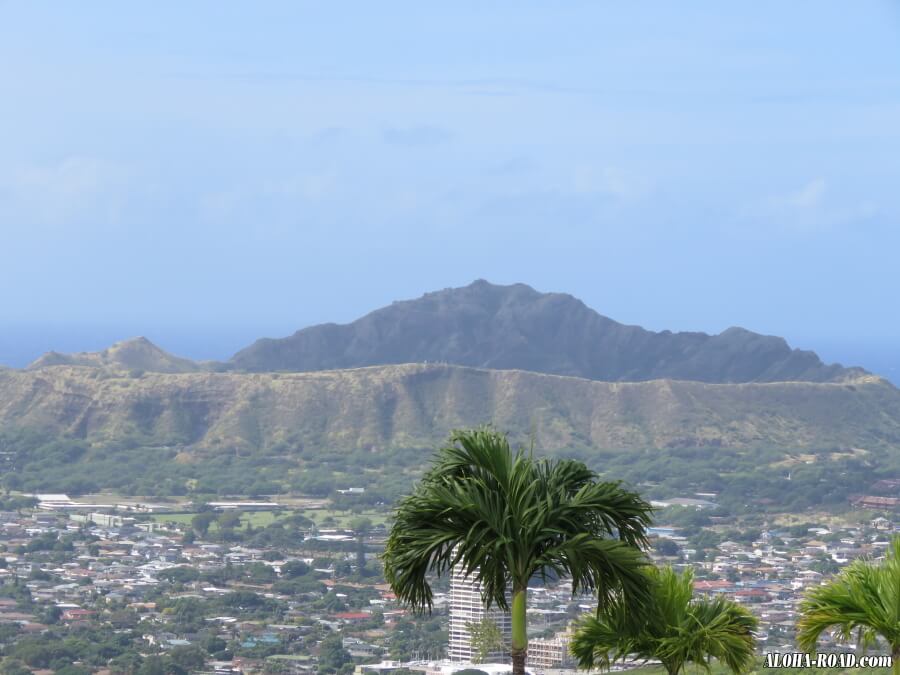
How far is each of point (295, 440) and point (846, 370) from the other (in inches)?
1833

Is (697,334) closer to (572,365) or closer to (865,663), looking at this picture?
(572,365)

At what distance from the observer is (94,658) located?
50.9m

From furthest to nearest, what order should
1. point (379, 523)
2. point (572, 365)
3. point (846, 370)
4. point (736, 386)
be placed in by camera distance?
point (572, 365), point (846, 370), point (736, 386), point (379, 523)

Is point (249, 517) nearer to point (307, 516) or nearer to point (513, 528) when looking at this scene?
point (307, 516)

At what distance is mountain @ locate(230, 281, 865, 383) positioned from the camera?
463 ft

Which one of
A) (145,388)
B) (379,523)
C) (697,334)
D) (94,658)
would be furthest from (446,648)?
(697,334)

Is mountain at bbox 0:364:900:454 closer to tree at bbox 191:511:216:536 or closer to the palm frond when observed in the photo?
tree at bbox 191:511:216:536

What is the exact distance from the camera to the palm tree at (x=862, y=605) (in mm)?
10234

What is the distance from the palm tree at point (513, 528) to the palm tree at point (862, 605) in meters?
1.10

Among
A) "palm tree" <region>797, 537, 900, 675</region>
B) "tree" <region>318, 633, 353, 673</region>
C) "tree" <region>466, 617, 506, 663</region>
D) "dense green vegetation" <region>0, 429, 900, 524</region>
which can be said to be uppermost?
"dense green vegetation" <region>0, 429, 900, 524</region>

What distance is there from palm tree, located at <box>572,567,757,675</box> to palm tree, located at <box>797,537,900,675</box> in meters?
0.88

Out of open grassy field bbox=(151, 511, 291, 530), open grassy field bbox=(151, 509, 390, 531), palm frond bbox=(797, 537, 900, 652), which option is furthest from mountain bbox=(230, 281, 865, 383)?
palm frond bbox=(797, 537, 900, 652)

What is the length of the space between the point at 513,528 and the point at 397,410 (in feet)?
346

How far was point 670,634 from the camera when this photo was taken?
1154 cm
